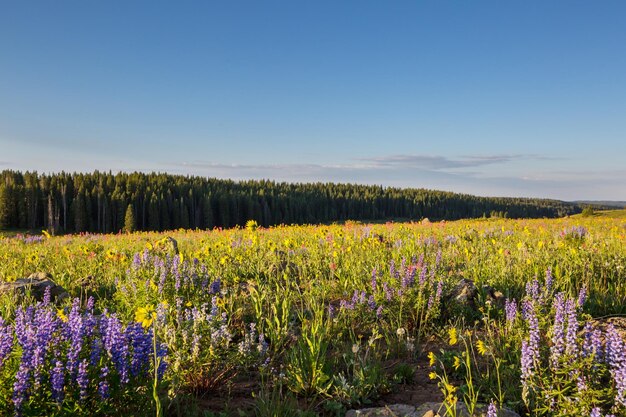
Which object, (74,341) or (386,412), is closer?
(74,341)

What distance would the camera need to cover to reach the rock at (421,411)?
271 centimetres

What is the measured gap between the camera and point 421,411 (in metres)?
2.80

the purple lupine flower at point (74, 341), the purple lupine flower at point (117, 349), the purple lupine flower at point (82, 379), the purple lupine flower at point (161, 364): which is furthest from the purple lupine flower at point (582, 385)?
the purple lupine flower at point (74, 341)

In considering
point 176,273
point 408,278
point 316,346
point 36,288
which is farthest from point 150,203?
point 316,346

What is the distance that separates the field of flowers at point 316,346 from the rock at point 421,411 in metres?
0.08

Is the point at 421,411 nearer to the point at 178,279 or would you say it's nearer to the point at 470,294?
the point at 470,294

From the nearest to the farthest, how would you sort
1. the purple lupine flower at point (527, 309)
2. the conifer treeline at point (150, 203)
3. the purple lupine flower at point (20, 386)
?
1. the purple lupine flower at point (20, 386)
2. the purple lupine flower at point (527, 309)
3. the conifer treeline at point (150, 203)

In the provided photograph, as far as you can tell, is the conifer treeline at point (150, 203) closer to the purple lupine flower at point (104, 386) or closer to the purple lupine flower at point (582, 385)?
the purple lupine flower at point (104, 386)

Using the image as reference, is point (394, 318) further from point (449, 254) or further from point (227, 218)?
point (227, 218)

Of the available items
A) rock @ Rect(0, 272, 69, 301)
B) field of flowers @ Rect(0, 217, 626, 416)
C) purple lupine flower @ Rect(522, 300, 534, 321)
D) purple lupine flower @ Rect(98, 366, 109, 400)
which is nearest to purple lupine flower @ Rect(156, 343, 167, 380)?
field of flowers @ Rect(0, 217, 626, 416)

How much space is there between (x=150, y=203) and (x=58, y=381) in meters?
89.3

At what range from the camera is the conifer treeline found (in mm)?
78625

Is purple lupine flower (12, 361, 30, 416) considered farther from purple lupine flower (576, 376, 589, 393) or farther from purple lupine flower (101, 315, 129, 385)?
purple lupine flower (576, 376, 589, 393)

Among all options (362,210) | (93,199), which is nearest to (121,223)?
(93,199)
